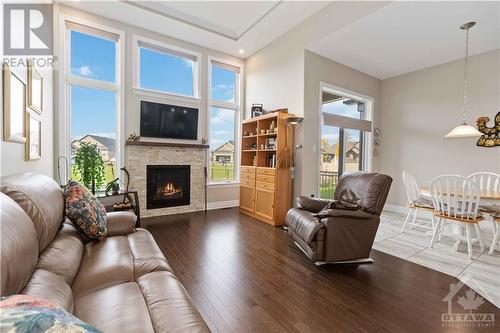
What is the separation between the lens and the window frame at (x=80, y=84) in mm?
3730

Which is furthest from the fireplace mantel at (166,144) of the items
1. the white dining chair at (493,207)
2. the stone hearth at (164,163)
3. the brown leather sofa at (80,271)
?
the white dining chair at (493,207)

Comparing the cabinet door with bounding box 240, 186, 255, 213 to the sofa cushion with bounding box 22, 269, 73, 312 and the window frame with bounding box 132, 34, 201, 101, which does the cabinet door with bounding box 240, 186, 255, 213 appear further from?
the sofa cushion with bounding box 22, 269, 73, 312

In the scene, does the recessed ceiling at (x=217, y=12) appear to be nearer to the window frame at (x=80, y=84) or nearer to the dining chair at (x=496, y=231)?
the window frame at (x=80, y=84)

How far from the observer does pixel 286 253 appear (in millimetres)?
2852

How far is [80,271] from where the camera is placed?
1378 millimetres

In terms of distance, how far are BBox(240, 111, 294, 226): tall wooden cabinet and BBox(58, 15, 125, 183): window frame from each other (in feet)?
7.89

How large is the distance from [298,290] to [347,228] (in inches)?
33.1

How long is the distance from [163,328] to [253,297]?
117 cm

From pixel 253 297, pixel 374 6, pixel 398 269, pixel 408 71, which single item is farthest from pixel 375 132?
pixel 253 297

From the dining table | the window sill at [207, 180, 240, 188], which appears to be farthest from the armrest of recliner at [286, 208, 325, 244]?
the window sill at [207, 180, 240, 188]

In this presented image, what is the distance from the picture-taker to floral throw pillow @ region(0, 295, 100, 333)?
429 millimetres

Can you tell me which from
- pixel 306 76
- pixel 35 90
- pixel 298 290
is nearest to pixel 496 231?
pixel 298 290

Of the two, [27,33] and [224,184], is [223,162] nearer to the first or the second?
[224,184]

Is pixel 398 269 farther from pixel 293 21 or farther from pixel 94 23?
pixel 94 23
